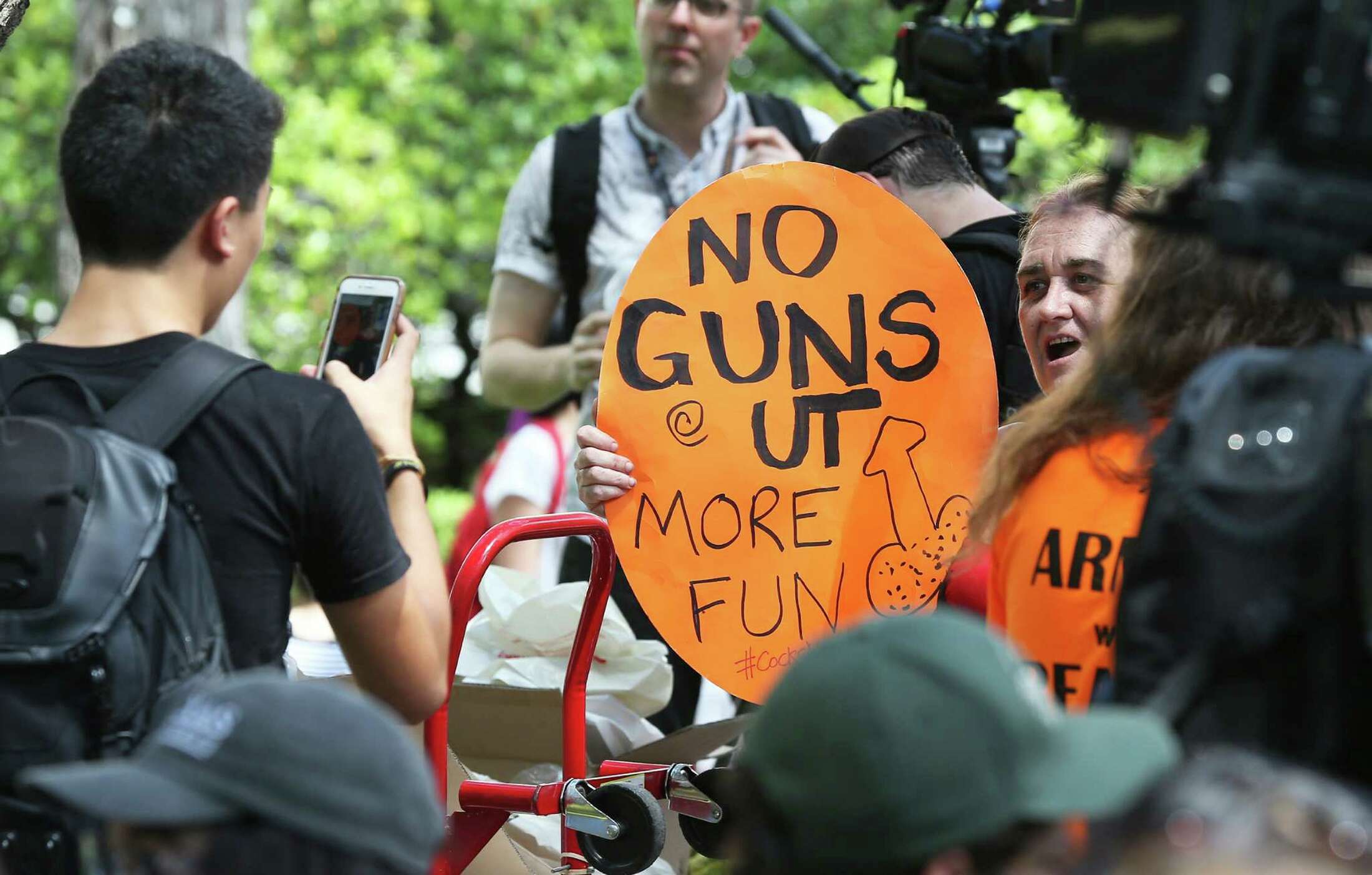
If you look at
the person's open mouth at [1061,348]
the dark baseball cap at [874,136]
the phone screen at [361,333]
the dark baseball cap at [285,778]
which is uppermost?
the dark baseball cap at [874,136]

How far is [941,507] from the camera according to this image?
9.04 ft

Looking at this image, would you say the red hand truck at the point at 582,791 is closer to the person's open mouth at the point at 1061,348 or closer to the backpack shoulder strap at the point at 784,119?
the person's open mouth at the point at 1061,348

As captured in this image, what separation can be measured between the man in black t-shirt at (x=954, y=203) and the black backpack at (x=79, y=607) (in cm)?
177

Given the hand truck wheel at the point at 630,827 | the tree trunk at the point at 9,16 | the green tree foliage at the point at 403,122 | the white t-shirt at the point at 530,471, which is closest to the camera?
the tree trunk at the point at 9,16

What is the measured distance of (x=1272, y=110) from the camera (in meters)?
1.64

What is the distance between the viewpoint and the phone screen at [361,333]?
2371mm

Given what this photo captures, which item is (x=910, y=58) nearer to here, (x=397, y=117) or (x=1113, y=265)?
(x=1113, y=265)

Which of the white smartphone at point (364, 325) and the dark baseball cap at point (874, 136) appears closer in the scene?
the white smartphone at point (364, 325)

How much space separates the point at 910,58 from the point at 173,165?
2.57 meters

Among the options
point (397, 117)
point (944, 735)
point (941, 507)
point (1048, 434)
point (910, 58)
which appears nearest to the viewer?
point (944, 735)

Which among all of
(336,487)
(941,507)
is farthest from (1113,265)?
(336,487)

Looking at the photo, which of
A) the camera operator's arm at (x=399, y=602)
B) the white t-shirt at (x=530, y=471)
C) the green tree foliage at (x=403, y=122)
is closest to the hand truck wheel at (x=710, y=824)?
the camera operator's arm at (x=399, y=602)

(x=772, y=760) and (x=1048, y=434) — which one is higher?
(x=1048, y=434)

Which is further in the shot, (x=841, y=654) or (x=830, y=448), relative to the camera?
(x=830, y=448)
